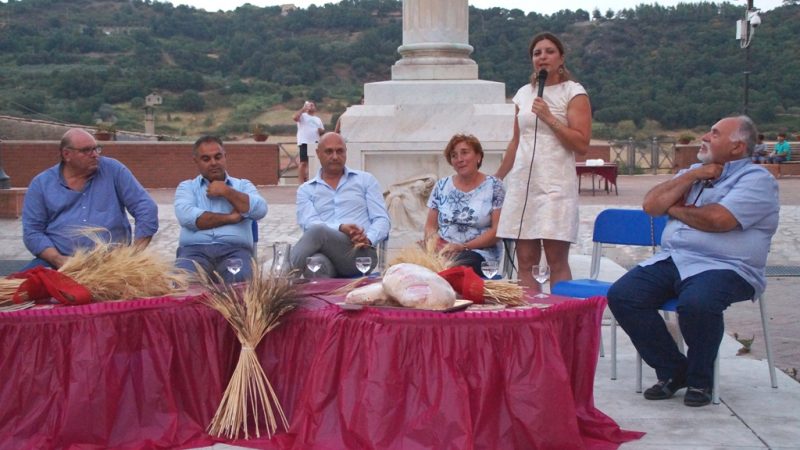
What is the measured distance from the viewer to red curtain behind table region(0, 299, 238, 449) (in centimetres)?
396

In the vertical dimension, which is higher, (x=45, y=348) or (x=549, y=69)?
(x=549, y=69)

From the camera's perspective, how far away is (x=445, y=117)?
8.37 metres

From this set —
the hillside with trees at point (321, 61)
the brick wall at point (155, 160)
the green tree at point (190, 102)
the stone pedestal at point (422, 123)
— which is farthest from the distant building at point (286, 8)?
the stone pedestal at point (422, 123)

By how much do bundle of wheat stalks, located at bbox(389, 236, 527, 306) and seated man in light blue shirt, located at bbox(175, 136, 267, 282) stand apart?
64.1 inches

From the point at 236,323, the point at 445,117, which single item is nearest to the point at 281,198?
the point at 445,117

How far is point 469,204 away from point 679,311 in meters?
1.69

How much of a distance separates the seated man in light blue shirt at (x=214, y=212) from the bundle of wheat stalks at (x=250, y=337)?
164 cm

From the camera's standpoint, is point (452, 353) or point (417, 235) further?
point (417, 235)

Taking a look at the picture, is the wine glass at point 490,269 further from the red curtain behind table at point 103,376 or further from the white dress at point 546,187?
the white dress at point 546,187

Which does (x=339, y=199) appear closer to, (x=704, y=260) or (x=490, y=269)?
(x=490, y=269)

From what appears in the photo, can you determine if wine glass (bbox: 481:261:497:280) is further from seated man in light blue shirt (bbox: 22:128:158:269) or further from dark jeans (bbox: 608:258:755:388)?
seated man in light blue shirt (bbox: 22:128:158:269)

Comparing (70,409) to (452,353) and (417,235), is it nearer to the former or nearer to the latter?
(452,353)

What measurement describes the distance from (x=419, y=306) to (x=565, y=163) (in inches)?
88.0

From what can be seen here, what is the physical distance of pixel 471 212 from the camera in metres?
5.99
